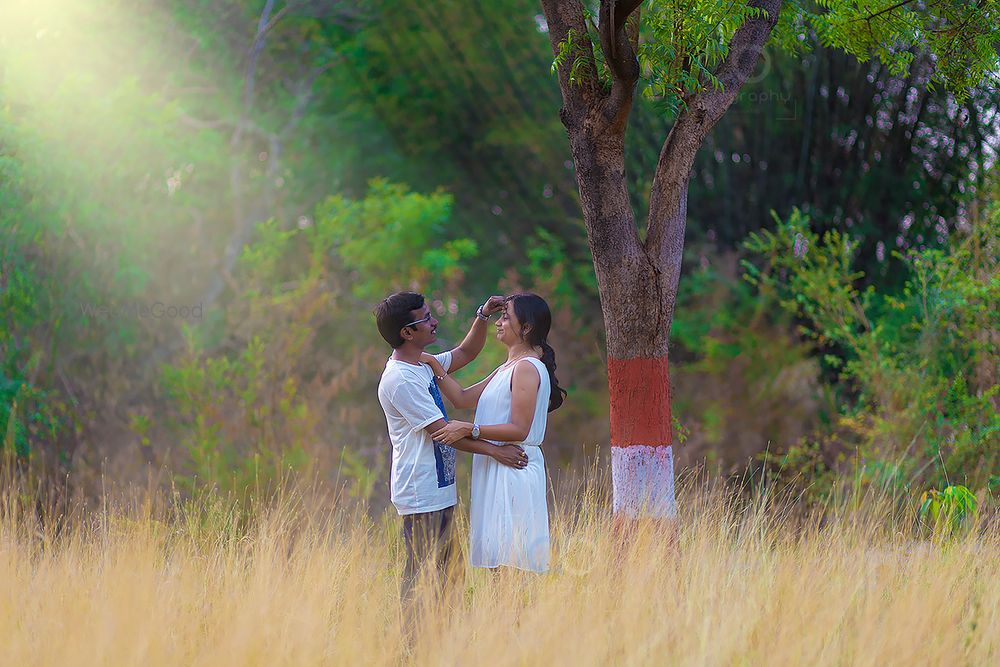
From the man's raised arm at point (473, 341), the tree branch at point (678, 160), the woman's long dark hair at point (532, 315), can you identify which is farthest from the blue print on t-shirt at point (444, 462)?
the tree branch at point (678, 160)

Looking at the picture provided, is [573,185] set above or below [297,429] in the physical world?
above

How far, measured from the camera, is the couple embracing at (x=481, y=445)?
4902mm

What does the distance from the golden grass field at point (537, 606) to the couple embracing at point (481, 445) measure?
27cm

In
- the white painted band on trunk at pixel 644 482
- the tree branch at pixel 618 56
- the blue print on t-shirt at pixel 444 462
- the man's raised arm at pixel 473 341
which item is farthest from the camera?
the white painted band on trunk at pixel 644 482

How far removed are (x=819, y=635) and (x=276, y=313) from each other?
9489 mm

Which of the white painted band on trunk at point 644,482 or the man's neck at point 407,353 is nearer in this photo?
the man's neck at point 407,353

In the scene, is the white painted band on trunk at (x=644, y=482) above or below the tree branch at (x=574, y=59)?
below

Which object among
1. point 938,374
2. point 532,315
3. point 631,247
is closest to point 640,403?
point 631,247

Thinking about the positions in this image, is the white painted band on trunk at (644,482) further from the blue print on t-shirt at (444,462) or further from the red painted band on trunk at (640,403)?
the blue print on t-shirt at (444,462)

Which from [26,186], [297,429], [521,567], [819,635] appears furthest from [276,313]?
[819,635]

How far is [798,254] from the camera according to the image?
1192 cm

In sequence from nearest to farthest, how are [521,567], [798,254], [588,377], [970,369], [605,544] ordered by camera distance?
1. [521,567]
2. [605,544]
3. [970,369]
4. [798,254]
5. [588,377]

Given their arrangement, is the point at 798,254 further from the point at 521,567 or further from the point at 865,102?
the point at 521,567

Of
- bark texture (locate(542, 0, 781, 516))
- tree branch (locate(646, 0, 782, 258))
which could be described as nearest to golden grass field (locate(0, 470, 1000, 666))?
bark texture (locate(542, 0, 781, 516))
